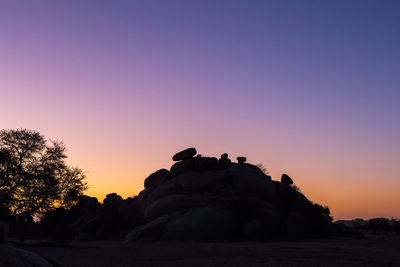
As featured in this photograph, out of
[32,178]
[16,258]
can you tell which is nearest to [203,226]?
[32,178]

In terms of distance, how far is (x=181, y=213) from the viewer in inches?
1660

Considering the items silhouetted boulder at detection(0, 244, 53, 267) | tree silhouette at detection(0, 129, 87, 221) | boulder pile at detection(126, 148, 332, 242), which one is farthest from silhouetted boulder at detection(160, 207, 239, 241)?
silhouetted boulder at detection(0, 244, 53, 267)

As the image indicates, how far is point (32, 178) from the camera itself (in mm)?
33844

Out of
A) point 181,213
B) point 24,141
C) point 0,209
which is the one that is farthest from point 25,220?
point 181,213

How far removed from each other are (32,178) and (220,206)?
1962 centimetres

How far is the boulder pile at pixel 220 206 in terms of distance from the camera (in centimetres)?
3879

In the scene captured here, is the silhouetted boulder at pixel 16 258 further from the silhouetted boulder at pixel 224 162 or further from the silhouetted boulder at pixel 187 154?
the silhouetted boulder at pixel 187 154

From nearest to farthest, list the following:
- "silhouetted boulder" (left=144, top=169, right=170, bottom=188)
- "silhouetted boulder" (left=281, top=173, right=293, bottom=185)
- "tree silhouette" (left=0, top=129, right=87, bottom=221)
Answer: "tree silhouette" (left=0, top=129, right=87, bottom=221)
"silhouetted boulder" (left=144, top=169, right=170, bottom=188)
"silhouetted boulder" (left=281, top=173, right=293, bottom=185)

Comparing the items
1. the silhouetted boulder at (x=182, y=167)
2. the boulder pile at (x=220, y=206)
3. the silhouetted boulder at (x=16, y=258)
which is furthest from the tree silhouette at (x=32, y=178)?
the silhouetted boulder at (x=16, y=258)

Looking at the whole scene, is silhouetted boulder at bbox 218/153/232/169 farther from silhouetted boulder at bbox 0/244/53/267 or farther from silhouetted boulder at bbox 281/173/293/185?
silhouetted boulder at bbox 0/244/53/267

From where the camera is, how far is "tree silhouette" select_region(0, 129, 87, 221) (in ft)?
110

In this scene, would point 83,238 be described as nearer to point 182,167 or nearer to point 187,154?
point 182,167

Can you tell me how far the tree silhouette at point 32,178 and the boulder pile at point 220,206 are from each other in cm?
888

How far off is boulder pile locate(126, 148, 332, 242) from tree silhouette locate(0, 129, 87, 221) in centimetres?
888
